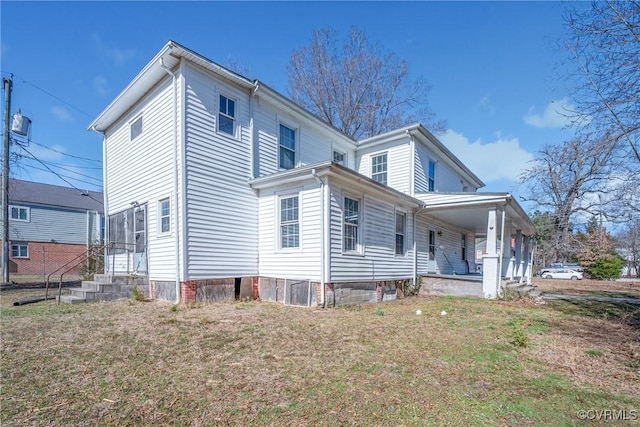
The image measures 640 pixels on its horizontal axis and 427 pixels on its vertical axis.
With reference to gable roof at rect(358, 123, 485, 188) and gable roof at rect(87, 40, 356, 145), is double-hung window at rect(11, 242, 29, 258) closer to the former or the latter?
gable roof at rect(87, 40, 356, 145)

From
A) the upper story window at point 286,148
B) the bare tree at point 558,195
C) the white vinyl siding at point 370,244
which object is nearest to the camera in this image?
the white vinyl siding at point 370,244

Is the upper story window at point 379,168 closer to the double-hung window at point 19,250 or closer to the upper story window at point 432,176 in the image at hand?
the upper story window at point 432,176

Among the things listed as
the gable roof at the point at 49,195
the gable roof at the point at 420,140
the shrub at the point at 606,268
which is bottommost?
the shrub at the point at 606,268

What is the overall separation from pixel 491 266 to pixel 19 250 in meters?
32.0

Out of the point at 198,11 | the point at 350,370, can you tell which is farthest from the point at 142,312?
the point at 198,11

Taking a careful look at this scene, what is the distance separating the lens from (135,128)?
11109 millimetres

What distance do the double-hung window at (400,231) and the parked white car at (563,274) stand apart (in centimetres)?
2474

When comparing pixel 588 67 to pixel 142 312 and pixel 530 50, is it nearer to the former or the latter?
pixel 530 50

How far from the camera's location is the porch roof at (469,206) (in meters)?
11.2

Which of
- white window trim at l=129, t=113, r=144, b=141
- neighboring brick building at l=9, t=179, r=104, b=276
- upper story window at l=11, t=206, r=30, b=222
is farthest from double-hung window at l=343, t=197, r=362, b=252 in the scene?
upper story window at l=11, t=206, r=30, b=222

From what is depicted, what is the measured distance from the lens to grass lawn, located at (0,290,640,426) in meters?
3.00

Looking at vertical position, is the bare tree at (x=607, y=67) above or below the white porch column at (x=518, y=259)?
above

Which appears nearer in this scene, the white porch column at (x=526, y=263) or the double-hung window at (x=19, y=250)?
the white porch column at (x=526, y=263)

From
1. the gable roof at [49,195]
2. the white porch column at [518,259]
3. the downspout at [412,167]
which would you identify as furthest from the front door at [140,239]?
the gable roof at [49,195]
